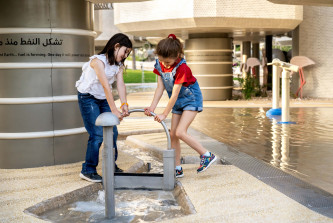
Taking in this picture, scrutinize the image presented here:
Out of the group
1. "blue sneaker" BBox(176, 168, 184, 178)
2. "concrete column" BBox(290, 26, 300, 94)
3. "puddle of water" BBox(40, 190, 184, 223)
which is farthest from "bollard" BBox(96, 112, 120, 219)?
"concrete column" BBox(290, 26, 300, 94)

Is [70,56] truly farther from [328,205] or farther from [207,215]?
[328,205]

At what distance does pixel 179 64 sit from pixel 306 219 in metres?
2.01

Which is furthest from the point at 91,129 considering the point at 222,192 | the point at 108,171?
the point at 222,192

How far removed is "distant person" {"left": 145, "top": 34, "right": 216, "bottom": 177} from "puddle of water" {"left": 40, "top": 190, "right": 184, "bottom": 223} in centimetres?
54

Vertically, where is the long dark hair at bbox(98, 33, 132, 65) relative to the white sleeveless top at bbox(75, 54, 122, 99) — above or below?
above

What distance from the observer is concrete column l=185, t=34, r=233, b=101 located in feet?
56.9

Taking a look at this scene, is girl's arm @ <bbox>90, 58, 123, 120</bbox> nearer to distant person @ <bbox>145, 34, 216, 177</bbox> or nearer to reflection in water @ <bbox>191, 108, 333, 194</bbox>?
distant person @ <bbox>145, 34, 216, 177</bbox>

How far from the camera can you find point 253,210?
4.04 m

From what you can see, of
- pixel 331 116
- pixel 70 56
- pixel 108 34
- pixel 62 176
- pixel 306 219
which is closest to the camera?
pixel 306 219

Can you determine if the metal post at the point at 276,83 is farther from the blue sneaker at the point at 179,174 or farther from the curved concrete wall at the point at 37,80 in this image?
the blue sneaker at the point at 179,174

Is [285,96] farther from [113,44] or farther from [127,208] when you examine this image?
[127,208]

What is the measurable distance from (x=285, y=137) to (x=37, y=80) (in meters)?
4.47

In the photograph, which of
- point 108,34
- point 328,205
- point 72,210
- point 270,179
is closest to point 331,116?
point 270,179

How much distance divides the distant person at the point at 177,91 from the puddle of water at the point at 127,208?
Answer: 54 centimetres
